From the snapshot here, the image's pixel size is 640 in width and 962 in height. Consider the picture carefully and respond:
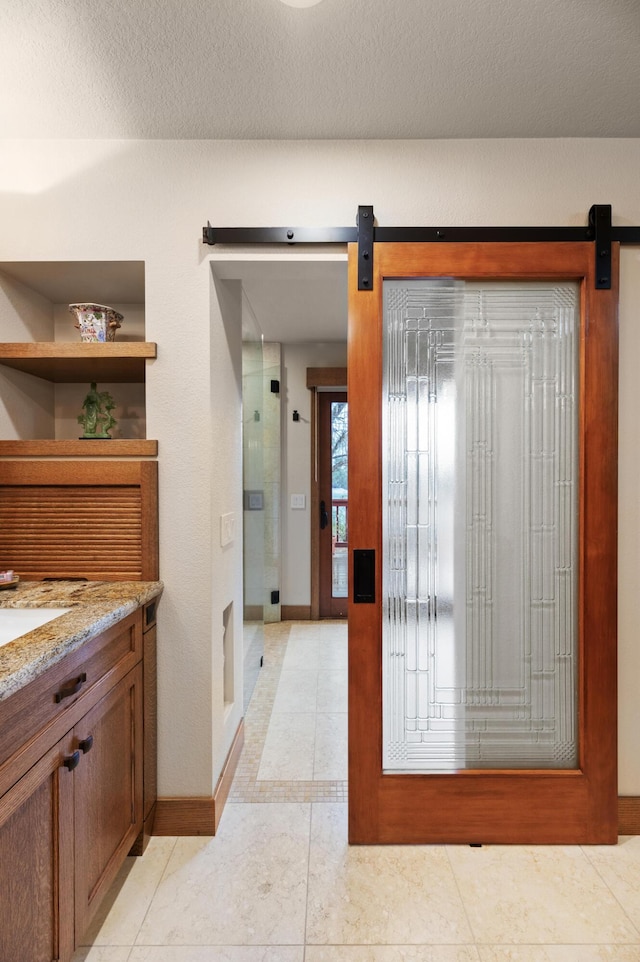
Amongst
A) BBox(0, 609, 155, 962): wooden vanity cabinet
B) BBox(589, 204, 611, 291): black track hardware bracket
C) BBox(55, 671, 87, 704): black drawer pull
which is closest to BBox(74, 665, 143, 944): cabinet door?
BBox(0, 609, 155, 962): wooden vanity cabinet

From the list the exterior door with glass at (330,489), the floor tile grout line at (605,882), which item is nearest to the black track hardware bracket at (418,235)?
the floor tile grout line at (605,882)

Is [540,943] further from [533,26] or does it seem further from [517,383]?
[533,26]

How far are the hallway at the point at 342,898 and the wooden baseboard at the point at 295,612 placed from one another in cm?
238

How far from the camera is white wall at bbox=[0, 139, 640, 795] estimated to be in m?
1.85

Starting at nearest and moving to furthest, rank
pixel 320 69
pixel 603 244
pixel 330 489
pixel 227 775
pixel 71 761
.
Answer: pixel 71 761 → pixel 320 69 → pixel 603 244 → pixel 227 775 → pixel 330 489

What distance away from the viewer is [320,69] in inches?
60.4

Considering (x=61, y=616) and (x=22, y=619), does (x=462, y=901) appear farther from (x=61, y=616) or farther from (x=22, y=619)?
(x=22, y=619)

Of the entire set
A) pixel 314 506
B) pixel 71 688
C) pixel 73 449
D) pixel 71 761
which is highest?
pixel 73 449

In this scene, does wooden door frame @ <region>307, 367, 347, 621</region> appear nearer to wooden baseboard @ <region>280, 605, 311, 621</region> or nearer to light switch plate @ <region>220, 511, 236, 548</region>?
wooden baseboard @ <region>280, 605, 311, 621</region>

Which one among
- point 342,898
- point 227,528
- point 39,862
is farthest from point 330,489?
point 39,862

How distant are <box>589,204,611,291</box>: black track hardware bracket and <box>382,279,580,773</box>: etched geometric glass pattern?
0.30 ft

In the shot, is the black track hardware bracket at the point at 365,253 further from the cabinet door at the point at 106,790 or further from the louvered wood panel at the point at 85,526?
the cabinet door at the point at 106,790

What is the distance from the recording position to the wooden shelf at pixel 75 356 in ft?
5.92

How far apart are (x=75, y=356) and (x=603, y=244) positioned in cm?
196
